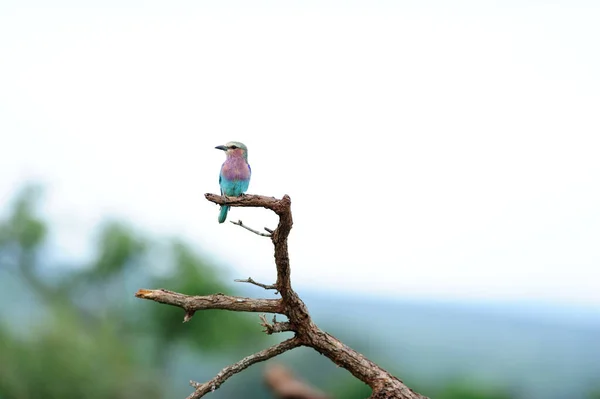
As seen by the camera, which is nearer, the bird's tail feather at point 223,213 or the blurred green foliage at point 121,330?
the bird's tail feather at point 223,213

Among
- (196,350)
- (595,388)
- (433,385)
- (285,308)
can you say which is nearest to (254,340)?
(196,350)

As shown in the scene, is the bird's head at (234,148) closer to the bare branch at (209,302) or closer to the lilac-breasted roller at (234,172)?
the lilac-breasted roller at (234,172)

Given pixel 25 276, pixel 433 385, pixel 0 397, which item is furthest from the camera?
pixel 25 276

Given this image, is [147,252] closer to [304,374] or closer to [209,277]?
[209,277]

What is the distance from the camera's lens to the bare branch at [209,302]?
373cm

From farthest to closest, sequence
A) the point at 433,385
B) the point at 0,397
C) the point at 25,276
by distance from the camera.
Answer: the point at 25,276 < the point at 433,385 < the point at 0,397

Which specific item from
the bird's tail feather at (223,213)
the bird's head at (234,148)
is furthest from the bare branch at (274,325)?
the bird's head at (234,148)

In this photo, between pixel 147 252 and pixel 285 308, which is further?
pixel 147 252

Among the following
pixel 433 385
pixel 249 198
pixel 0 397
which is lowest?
pixel 0 397

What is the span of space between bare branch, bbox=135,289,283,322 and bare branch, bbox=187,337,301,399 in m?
0.23

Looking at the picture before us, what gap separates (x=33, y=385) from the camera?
11320mm

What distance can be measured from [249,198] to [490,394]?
927 centimetres

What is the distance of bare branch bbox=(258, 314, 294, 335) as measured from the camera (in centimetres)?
384

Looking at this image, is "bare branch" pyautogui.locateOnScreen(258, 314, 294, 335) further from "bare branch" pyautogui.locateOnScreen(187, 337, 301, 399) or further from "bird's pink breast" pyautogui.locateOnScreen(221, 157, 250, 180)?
"bird's pink breast" pyautogui.locateOnScreen(221, 157, 250, 180)
